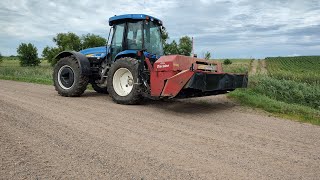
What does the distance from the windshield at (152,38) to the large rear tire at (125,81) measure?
818 mm

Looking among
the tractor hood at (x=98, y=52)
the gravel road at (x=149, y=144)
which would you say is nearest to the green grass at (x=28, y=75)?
the tractor hood at (x=98, y=52)

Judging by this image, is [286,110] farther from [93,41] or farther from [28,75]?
[93,41]

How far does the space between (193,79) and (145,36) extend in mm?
2666

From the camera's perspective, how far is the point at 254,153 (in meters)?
4.76

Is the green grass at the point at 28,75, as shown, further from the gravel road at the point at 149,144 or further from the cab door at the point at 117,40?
the gravel road at the point at 149,144

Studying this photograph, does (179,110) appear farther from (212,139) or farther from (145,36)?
(212,139)

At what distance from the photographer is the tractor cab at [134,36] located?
29.9 ft

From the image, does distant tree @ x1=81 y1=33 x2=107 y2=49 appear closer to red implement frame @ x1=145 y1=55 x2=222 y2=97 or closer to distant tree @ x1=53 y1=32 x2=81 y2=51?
distant tree @ x1=53 y1=32 x2=81 y2=51

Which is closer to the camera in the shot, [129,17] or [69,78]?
[129,17]

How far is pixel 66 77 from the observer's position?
34.6 ft

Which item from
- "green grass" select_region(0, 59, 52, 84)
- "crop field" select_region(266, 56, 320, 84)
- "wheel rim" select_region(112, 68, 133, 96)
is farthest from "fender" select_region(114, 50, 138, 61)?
"crop field" select_region(266, 56, 320, 84)

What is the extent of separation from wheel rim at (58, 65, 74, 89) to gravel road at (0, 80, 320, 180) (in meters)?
2.41

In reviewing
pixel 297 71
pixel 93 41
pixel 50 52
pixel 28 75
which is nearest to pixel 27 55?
pixel 50 52

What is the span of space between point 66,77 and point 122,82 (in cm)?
241
